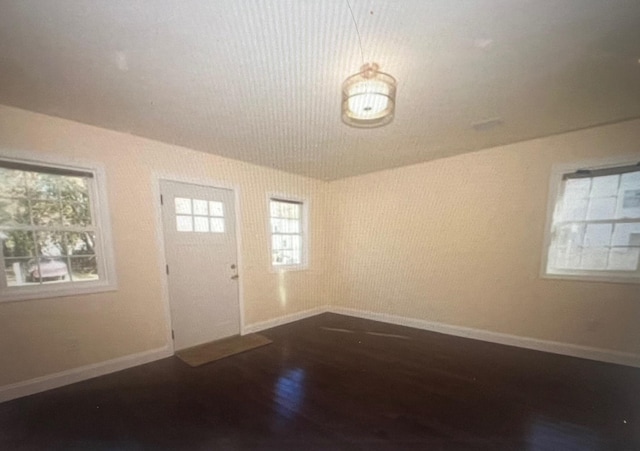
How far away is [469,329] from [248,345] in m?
2.90

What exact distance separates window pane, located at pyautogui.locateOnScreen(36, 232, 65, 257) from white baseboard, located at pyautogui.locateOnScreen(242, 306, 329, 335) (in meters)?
2.16

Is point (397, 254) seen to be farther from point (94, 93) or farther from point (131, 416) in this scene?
point (94, 93)

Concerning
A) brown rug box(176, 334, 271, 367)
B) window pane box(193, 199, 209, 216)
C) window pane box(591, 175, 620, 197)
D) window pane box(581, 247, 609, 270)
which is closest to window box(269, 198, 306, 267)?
window pane box(193, 199, 209, 216)

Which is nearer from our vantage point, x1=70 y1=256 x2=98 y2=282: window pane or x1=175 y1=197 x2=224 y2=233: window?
x1=70 y1=256 x2=98 y2=282: window pane

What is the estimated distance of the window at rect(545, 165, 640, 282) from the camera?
237 cm

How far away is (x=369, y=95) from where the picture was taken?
4.99 feet

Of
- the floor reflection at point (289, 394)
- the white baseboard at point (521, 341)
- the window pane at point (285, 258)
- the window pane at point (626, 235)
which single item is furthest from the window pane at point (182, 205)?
the window pane at point (626, 235)

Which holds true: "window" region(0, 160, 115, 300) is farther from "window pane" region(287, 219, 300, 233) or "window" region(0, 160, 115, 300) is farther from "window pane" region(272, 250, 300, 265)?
"window pane" region(287, 219, 300, 233)

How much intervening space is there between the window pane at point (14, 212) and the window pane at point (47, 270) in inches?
13.7

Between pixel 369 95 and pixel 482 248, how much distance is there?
8.66 ft

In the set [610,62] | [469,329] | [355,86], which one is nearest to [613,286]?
[469,329]

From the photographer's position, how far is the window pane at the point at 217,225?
3.14 metres

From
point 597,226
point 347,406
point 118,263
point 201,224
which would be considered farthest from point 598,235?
point 118,263

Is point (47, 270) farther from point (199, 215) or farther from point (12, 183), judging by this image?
point (199, 215)
